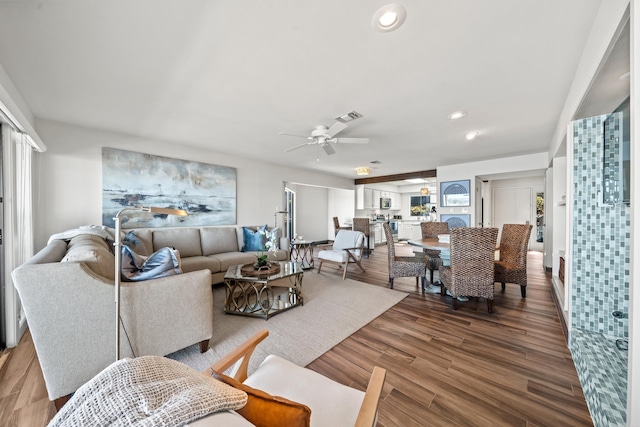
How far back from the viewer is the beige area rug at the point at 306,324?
1.96 meters

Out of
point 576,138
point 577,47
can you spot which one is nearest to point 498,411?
point 576,138

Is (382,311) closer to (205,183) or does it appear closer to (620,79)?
(620,79)

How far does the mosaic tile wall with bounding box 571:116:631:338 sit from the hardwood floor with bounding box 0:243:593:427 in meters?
0.40

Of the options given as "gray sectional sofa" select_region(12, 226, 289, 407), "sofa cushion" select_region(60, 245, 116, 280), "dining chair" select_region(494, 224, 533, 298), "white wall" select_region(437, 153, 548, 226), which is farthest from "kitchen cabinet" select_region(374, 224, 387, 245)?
"sofa cushion" select_region(60, 245, 116, 280)

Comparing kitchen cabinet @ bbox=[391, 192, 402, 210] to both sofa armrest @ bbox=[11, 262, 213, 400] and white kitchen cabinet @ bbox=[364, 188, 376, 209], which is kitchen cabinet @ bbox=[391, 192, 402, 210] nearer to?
white kitchen cabinet @ bbox=[364, 188, 376, 209]

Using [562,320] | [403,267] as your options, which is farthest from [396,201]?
[562,320]

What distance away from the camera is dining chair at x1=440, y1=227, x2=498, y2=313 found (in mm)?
2611

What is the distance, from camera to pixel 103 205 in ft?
11.1

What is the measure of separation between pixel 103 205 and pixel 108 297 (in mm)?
2597

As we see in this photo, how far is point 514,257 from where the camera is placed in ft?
10.9

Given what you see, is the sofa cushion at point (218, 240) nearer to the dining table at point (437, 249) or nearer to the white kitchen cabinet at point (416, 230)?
the dining table at point (437, 249)

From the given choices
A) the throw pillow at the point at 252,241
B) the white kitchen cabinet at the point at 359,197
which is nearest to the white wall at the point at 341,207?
the white kitchen cabinet at the point at 359,197

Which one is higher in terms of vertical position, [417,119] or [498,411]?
[417,119]

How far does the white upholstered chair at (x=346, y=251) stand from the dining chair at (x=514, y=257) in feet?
6.81
